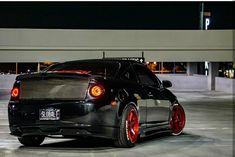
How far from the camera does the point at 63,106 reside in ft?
29.6

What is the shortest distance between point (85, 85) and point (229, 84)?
24015mm

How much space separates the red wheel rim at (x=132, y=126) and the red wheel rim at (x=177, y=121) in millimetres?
1655

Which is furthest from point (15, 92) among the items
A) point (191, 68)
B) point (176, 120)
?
point (191, 68)

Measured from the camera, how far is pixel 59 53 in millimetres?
30547

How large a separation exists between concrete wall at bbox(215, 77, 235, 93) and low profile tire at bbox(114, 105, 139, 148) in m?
22.4

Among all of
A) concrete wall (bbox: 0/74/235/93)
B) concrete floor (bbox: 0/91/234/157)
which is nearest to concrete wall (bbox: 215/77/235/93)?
concrete wall (bbox: 0/74/235/93)

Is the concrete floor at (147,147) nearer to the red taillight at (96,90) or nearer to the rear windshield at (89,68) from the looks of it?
the red taillight at (96,90)

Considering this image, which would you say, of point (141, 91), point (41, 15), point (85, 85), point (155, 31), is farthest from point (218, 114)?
point (41, 15)

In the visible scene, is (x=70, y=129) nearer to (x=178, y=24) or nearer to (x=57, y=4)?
(x=57, y=4)

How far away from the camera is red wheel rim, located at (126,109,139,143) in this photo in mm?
A: 9398

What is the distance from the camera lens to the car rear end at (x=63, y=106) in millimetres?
8969

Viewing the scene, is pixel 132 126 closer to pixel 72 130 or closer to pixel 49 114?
pixel 72 130

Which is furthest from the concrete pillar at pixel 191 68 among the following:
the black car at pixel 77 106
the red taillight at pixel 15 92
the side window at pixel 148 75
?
the red taillight at pixel 15 92

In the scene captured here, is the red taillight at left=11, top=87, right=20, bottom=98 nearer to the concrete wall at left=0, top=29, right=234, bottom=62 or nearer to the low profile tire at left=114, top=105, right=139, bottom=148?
the low profile tire at left=114, top=105, right=139, bottom=148
